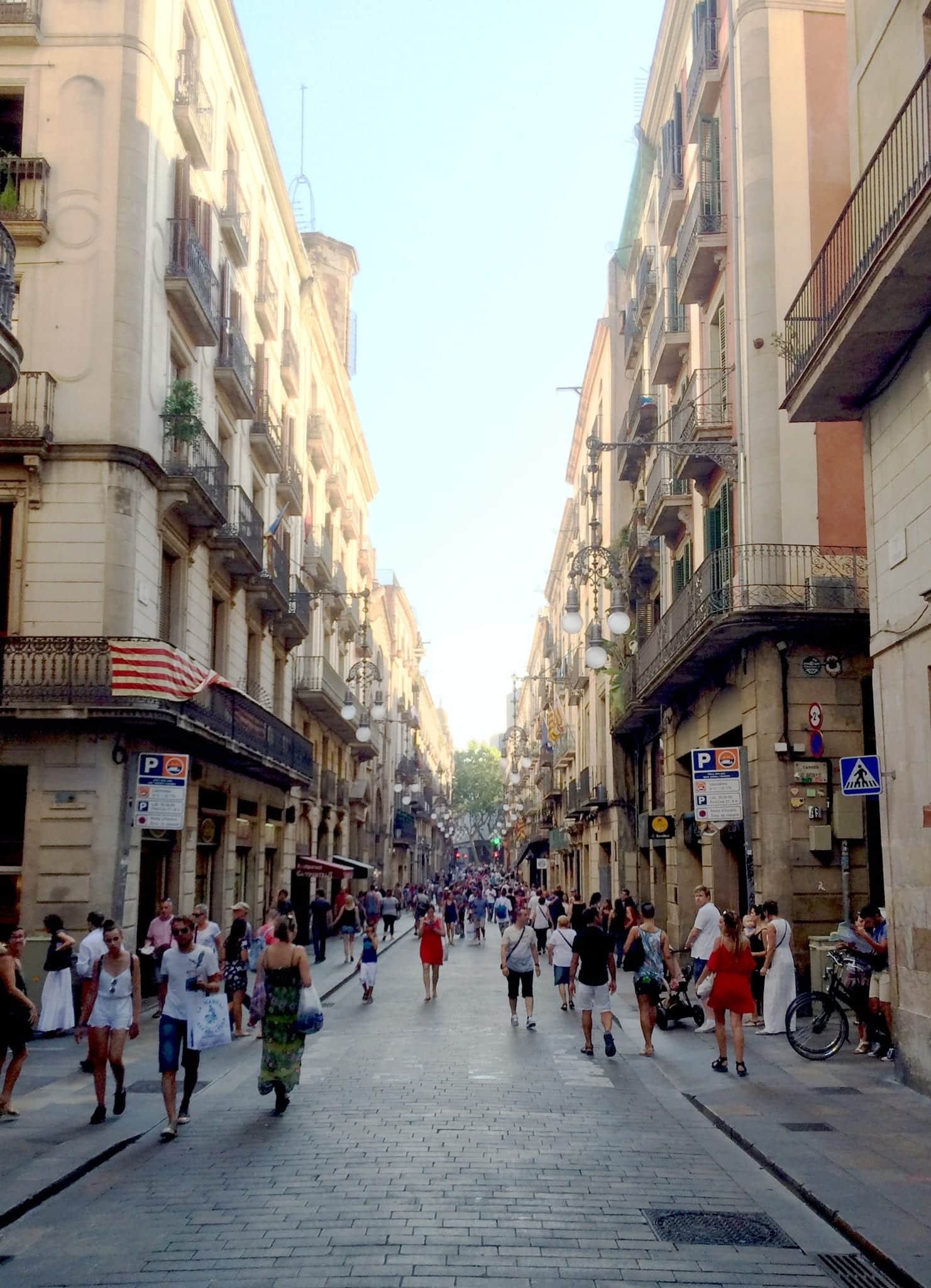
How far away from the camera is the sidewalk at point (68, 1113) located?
8508mm

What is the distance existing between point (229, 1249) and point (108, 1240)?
2.52 ft

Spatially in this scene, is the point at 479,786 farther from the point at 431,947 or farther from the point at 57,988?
the point at 57,988

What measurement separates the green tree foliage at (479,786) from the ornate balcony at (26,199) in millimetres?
123407

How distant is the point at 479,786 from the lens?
483ft

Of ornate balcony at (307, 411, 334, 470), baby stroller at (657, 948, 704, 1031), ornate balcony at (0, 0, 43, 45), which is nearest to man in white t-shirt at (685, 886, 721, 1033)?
baby stroller at (657, 948, 704, 1031)

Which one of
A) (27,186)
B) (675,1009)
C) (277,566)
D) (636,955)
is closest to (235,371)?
(277,566)

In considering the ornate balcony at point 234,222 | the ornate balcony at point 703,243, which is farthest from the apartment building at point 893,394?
the ornate balcony at point 234,222

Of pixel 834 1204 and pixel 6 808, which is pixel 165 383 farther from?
pixel 834 1204

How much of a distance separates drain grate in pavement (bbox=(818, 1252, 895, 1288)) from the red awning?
1124 inches

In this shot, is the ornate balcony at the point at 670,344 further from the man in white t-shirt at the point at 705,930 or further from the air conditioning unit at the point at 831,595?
the man in white t-shirt at the point at 705,930

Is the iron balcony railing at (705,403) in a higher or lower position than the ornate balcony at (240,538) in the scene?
higher

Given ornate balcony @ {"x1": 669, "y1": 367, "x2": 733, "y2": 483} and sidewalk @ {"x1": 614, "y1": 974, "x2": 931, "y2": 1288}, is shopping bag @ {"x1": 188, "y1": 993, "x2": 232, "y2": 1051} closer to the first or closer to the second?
sidewalk @ {"x1": 614, "y1": 974, "x2": 931, "y2": 1288}

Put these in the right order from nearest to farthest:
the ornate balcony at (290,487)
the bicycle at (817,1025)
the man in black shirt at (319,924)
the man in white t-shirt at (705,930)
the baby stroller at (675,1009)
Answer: the bicycle at (817,1025)
the baby stroller at (675,1009)
the man in white t-shirt at (705,930)
the man in black shirt at (319,924)
the ornate balcony at (290,487)

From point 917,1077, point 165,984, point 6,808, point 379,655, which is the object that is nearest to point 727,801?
point 917,1077
